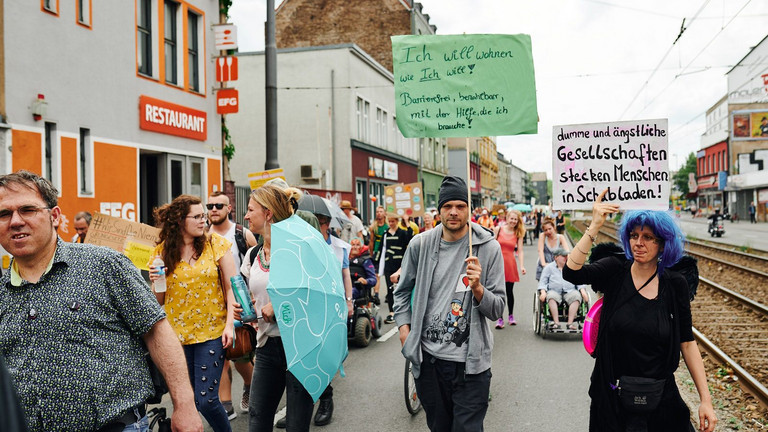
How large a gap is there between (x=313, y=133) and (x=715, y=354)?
77.7ft

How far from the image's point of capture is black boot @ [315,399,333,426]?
558 centimetres

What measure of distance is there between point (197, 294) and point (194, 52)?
13910 millimetres

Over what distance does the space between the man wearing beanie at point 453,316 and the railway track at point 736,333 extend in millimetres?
3935

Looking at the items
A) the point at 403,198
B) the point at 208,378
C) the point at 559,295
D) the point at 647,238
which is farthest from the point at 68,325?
the point at 403,198

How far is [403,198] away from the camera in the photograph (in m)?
17.6

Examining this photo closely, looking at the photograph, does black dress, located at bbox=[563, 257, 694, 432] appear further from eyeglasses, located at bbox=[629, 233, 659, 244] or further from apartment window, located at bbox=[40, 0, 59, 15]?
apartment window, located at bbox=[40, 0, 59, 15]

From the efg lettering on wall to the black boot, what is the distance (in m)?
10.8

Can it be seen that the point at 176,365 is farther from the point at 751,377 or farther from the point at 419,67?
the point at 751,377

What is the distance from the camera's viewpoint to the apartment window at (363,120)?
104ft

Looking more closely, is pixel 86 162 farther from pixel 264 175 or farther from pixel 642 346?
pixel 642 346

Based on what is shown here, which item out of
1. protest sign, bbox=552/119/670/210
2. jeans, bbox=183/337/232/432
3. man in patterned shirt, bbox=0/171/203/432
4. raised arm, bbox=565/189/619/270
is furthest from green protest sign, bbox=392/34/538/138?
man in patterned shirt, bbox=0/171/203/432

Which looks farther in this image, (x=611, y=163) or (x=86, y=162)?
(x=86, y=162)

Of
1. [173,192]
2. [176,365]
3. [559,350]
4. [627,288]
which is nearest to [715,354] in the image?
[559,350]

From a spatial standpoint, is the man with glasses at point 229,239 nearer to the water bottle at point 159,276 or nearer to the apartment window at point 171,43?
the water bottle at point 159,276
